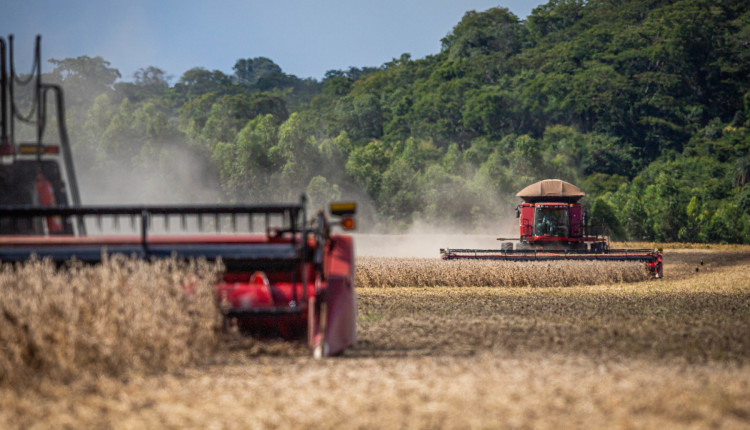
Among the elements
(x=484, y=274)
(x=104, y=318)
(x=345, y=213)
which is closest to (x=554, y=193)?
(x=484, y=274)

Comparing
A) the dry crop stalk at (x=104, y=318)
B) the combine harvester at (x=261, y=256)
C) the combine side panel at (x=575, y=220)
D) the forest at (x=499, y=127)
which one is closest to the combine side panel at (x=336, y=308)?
the combine harvester at (x=261, y=256)

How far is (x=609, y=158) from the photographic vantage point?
239ft

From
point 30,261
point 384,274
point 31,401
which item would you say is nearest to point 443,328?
point 30,261

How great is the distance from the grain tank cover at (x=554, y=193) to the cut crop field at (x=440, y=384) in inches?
631

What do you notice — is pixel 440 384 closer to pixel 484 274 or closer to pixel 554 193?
pixel 484 274

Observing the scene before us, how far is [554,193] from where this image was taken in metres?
28.1

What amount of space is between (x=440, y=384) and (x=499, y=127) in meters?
73.7

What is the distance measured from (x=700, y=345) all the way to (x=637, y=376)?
2861 mm

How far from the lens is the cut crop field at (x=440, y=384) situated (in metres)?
5.73

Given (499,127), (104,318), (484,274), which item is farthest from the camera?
(499,127)

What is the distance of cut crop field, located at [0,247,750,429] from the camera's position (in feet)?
18.8

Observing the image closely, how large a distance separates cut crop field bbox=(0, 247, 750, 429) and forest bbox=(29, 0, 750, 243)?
4401cm

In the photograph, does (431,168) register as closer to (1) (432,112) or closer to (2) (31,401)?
(1) (432,112)

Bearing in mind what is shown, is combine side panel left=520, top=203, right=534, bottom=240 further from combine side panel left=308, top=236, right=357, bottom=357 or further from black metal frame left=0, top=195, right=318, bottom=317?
black metal frame left=0, top=195, right=318, bottom=317
